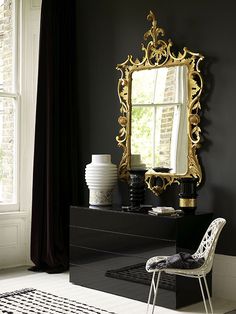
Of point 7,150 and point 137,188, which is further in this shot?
point 7,150

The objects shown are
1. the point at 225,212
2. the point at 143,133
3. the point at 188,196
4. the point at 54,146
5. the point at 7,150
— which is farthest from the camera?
the point at 7,150

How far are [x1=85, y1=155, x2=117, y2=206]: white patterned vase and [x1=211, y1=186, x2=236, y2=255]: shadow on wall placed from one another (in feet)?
3.27

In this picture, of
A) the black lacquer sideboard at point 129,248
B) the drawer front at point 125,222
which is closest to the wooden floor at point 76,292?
the black lacquer sideboard at point 129,248

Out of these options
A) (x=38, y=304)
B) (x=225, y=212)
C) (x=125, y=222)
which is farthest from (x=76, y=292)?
(x=225, y=212)

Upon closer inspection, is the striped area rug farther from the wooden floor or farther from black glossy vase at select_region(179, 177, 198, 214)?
black glossy vase at select_region(179, 177, 198, 214)

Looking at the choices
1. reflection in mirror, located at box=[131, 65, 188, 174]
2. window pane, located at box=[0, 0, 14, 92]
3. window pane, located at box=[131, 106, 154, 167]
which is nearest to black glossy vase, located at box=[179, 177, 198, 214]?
reflection in mirror, located at box=[131, 65, 188, 174]

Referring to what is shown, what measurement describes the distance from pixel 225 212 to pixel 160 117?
3.55ft

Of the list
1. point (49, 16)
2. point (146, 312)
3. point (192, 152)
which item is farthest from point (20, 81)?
point (146, 312)

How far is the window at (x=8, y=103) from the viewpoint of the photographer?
20.5ft

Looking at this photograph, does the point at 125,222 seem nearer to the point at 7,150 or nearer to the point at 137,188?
the point at 137,188

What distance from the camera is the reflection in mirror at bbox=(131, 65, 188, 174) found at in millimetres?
5184

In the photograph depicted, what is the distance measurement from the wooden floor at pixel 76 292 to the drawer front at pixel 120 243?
0.39 metres

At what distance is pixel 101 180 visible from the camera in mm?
5379

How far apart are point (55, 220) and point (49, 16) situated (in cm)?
216
